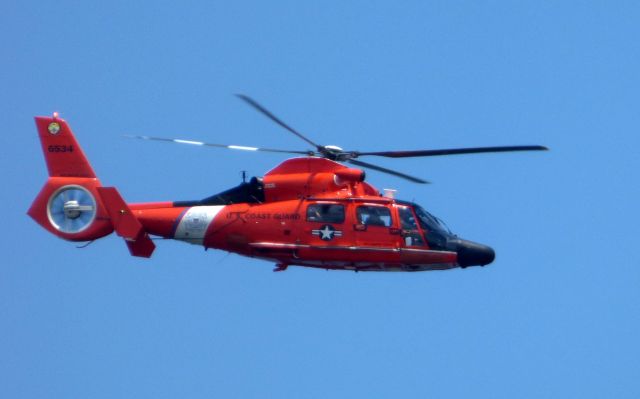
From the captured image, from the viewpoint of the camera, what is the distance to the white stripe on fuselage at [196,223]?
87.9ft

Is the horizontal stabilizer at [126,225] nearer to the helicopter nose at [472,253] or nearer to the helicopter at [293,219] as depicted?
the helicopter at [293,219]

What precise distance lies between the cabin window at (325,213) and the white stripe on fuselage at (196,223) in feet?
7.96

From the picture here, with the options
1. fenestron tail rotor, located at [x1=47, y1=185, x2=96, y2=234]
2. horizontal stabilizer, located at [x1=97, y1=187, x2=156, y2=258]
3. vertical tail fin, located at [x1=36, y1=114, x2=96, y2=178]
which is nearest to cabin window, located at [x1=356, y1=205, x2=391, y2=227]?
horizontal stabilizer, located at [x1=97, y1=187, x2=156, y2=258]

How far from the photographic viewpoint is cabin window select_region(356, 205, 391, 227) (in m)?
26.1

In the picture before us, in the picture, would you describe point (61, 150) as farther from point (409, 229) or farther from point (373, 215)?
point (409, 229)

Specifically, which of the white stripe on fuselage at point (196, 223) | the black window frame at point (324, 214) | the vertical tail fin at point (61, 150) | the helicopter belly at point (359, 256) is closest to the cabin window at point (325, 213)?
the black window frame at point (324, 214)

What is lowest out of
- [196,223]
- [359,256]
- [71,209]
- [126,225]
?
[359,256]

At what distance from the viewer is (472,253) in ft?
85.1

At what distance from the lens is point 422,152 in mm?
25516

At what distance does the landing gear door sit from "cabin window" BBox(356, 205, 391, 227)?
0.35 metres

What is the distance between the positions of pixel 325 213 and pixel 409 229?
2.15 m

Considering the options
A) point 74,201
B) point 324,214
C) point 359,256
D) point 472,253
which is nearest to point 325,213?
point 324,214

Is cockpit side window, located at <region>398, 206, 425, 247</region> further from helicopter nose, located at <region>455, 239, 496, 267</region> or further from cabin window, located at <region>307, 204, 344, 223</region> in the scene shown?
cabin window, located at <region>307, 204, 344, 223</region>

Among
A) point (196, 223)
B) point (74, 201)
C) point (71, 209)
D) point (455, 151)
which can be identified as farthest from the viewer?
point (74, 201)
